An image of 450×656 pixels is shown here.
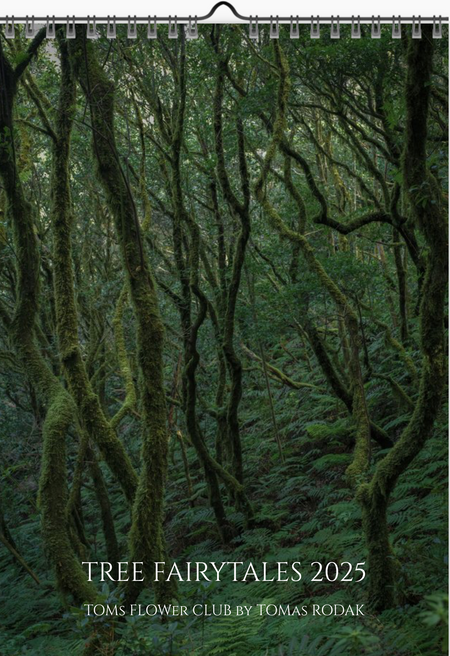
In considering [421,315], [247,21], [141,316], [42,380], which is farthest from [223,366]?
[247,21]

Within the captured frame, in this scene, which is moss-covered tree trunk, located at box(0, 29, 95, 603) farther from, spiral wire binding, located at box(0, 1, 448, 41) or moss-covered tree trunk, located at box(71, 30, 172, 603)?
spiral wire binding, located at box(0, 1, 448, 41)

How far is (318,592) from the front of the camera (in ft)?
14.9

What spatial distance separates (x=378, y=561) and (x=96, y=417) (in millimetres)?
2514

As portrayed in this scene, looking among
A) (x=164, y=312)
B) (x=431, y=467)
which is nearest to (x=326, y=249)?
(x=164, y=312)

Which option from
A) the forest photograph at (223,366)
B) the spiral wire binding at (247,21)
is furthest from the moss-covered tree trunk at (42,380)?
the spiral wire binding at (247,21)

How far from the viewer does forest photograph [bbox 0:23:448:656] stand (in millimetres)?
3980

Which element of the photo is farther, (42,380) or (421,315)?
(42,380)

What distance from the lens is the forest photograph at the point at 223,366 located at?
13.1 feet

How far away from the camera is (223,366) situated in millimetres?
9805

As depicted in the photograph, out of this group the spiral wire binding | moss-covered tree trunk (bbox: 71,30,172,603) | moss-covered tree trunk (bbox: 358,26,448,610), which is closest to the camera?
the spiral wire binding

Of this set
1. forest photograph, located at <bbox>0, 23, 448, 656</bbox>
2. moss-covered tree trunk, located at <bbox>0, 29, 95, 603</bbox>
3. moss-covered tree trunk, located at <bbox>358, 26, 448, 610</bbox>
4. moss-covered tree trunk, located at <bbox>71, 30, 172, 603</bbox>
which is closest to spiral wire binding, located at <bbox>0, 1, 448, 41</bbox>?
forest photograph, located at <bbox>0, 23, 448, 656</bbox>

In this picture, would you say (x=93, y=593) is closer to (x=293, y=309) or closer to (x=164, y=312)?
(x=293, y=309)

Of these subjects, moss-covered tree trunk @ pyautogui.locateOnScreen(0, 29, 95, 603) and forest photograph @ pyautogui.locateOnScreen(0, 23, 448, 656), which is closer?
forest photograph @ pyautogui.locateOnScreen(0, 23, 448, 656)

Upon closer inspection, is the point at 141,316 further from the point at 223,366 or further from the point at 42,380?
the point at 223,366
